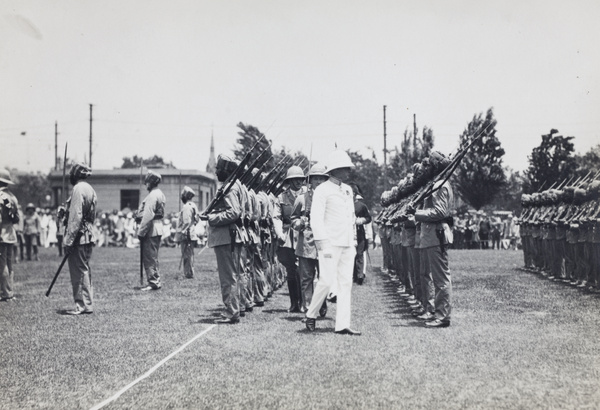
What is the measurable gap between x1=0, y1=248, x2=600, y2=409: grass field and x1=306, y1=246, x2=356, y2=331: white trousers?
0.97 ft

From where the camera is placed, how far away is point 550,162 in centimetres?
1722

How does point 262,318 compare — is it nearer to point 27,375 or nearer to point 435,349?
point 435,349

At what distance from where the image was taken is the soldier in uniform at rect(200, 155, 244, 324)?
9758 mm

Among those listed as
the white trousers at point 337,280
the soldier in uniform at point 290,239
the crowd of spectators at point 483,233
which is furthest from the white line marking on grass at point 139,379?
the crowd of spectators at point 483,233

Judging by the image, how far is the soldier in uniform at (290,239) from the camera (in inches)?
444

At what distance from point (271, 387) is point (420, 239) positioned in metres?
4.40

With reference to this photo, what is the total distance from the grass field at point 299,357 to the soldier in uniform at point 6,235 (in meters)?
0.61

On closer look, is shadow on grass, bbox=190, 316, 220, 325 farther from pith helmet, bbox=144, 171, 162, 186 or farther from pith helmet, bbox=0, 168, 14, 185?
pith helmet, bbox=144, 171, 162, 186

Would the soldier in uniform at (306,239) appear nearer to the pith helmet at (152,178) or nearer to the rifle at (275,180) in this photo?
the rifle at (275,180)

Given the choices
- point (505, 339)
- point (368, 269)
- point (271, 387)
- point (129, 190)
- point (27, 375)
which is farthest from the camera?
point (129, 190)

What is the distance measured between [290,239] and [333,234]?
256 cm

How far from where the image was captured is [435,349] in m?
7.53

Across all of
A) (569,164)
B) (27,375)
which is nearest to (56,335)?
(27,375)

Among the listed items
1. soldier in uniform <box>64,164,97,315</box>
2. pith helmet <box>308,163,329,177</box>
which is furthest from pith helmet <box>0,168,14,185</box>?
pith helmet <box>308,163,329,177</box>
